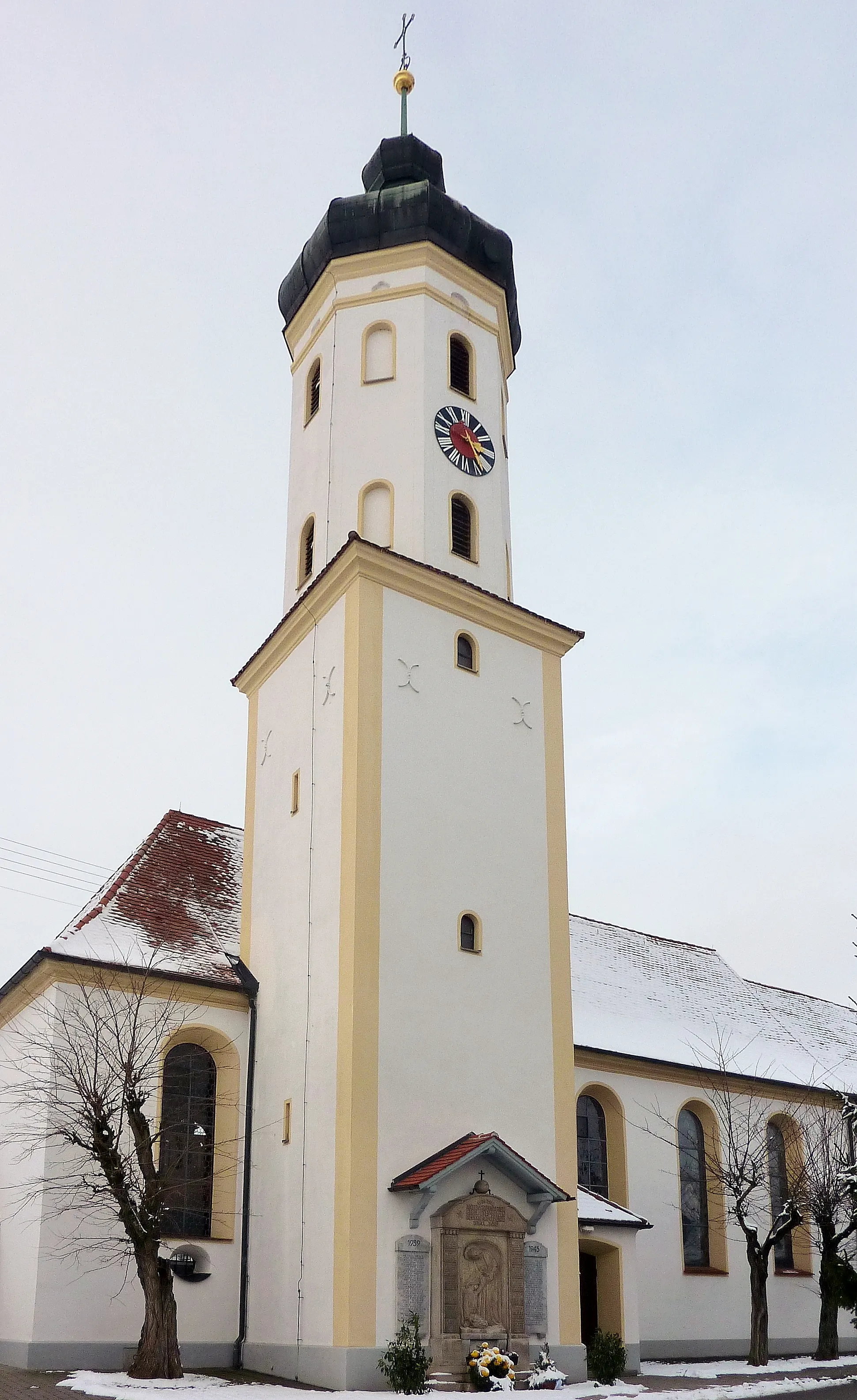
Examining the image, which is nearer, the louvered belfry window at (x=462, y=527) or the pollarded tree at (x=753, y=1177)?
the pollarded tree at (x=753, y=1177)

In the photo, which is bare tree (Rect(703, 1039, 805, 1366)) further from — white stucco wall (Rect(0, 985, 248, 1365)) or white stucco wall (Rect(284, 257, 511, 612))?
white stucco wall (Rect(284, 257, 511, 612))

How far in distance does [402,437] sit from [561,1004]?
1001 cm

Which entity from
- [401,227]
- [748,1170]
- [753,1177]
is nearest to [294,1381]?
[753,1177]

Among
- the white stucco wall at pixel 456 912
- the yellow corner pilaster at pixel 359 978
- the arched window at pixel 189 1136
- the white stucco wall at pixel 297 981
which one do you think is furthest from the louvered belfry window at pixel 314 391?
the arched window at pixel 189 1136

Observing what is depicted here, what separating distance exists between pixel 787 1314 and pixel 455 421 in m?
18.9

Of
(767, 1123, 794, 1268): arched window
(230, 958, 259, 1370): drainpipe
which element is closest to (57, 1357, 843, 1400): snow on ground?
(230, 958, 259, 1370): drainpipe

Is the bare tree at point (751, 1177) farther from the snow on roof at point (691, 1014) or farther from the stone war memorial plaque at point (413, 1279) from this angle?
the stone war memorial plaque at point (413, 1279)

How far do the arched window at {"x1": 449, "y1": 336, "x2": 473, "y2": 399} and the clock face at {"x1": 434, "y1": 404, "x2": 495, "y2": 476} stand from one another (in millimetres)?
589

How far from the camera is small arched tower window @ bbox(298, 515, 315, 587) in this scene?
23.5 meters

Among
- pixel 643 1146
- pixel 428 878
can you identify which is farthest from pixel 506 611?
pixel 643 1146

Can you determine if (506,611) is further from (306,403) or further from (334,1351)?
(334,1351)

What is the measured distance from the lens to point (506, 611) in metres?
22.6

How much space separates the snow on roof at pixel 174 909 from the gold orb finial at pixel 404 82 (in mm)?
15571

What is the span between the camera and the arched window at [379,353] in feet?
77.8
